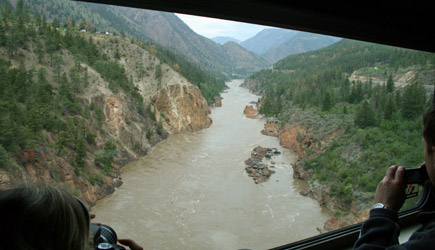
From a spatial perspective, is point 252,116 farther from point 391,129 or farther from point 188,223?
point 391,129

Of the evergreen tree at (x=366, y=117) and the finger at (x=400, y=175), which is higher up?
the finger at (x=400, y=175)

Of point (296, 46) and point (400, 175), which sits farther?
point (296, 46)

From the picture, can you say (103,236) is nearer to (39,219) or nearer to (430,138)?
(39,219)

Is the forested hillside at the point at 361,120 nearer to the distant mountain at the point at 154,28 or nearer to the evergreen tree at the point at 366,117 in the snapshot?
the evergreen tree at the point at 366,117

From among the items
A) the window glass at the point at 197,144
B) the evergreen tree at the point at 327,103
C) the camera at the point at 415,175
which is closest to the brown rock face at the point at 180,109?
the window glass at the point at 197,144

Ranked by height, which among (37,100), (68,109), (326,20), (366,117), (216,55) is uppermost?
(216,55)

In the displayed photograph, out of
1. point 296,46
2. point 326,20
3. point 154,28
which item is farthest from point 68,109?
point 296,46

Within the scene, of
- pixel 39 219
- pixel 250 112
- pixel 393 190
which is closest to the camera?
pixel 39 219
